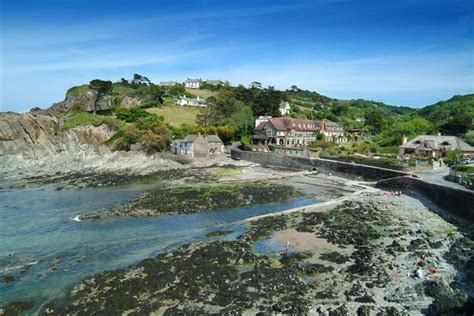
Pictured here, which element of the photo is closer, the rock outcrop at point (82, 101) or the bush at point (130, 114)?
the bush at point (130, 114)

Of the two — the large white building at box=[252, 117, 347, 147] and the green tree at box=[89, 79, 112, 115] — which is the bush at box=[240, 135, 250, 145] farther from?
the green tree at box=[89, 79, 112, 115]

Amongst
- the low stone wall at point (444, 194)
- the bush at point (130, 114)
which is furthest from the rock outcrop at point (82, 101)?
the low stone wall at point (444, 194)

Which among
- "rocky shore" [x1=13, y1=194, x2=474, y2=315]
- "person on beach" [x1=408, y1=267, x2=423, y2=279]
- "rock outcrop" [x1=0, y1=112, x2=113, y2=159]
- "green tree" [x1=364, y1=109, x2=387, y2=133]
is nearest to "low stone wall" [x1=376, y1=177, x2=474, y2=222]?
"rocky shore" [x1=13, y1=194, x2=474, y2=315]

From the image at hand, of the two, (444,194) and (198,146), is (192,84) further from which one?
(444,194)

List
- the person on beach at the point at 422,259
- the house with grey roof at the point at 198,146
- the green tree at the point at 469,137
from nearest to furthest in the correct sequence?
the person on beach at the point at 422,259 < the green tree at the point at 469,137 < the house with grey roof at the point at 198,146

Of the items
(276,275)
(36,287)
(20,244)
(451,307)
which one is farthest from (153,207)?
(451,307)

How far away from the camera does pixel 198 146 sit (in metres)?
69.7

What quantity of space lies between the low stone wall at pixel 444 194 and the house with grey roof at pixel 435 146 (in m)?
16.4

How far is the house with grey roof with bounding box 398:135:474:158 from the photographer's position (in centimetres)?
5409

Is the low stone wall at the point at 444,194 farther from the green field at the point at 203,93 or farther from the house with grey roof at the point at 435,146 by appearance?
the green field at the point at 203,93

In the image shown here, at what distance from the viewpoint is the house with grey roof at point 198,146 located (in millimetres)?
69250

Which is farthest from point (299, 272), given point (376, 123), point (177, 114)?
point (376, 123)

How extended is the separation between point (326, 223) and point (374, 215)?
203 inches

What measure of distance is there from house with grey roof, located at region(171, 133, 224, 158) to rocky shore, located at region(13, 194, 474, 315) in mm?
41757
